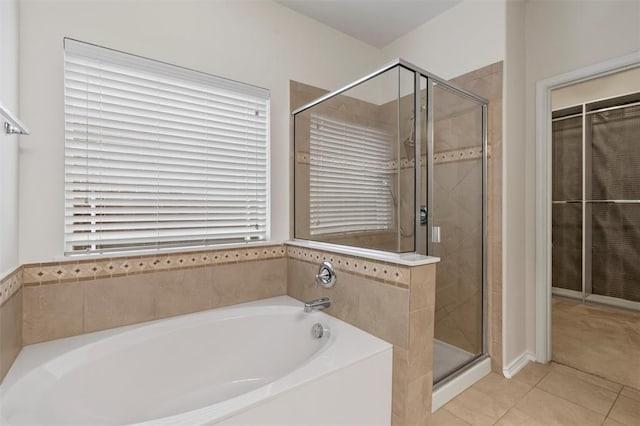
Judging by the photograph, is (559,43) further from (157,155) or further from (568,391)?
(157,155)

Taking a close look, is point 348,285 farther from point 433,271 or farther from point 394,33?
point 394,33

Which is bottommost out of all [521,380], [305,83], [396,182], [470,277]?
[521,380]

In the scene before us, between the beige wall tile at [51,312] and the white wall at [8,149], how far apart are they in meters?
0.19

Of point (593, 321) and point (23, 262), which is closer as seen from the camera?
point (23, 262)

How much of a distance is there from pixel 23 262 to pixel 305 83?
6.46 feet

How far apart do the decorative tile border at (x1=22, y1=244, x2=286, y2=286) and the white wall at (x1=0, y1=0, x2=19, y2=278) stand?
0.13 m

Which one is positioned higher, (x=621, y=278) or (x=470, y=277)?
(x=470, y=277)

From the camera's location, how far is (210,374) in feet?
5.46

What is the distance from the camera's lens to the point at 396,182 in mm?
1631

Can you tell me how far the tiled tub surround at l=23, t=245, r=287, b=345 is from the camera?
1450mm

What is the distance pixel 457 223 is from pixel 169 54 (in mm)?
2052

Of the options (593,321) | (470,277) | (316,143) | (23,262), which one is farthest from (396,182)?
(593,321)

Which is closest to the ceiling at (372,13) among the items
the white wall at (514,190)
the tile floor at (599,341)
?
the white wall at (514,190)

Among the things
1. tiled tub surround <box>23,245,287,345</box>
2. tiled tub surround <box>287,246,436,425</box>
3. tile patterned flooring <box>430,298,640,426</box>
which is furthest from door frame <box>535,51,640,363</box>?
tiled tub surround <box>23,245,287,345</box>
